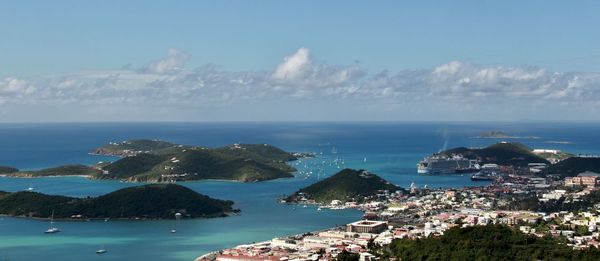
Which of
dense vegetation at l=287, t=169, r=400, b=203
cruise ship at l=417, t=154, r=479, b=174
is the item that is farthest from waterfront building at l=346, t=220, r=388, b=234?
cruise ship at l=417, t=154, r=479, b=174

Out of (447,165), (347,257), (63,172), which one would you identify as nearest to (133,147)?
(63,172)

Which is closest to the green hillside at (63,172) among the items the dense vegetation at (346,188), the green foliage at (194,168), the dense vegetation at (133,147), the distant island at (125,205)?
the green foliage at (194,168)

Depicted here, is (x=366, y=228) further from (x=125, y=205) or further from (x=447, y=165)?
(x=447, y=165)

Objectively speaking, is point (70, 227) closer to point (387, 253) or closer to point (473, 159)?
point (387, 253)

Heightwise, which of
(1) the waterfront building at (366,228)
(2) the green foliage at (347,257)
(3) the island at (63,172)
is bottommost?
(3) the island at (63,172)

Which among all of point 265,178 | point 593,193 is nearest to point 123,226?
point 265,178

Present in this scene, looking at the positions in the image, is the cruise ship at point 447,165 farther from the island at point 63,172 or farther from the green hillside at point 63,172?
the green hillside at point 63,172
